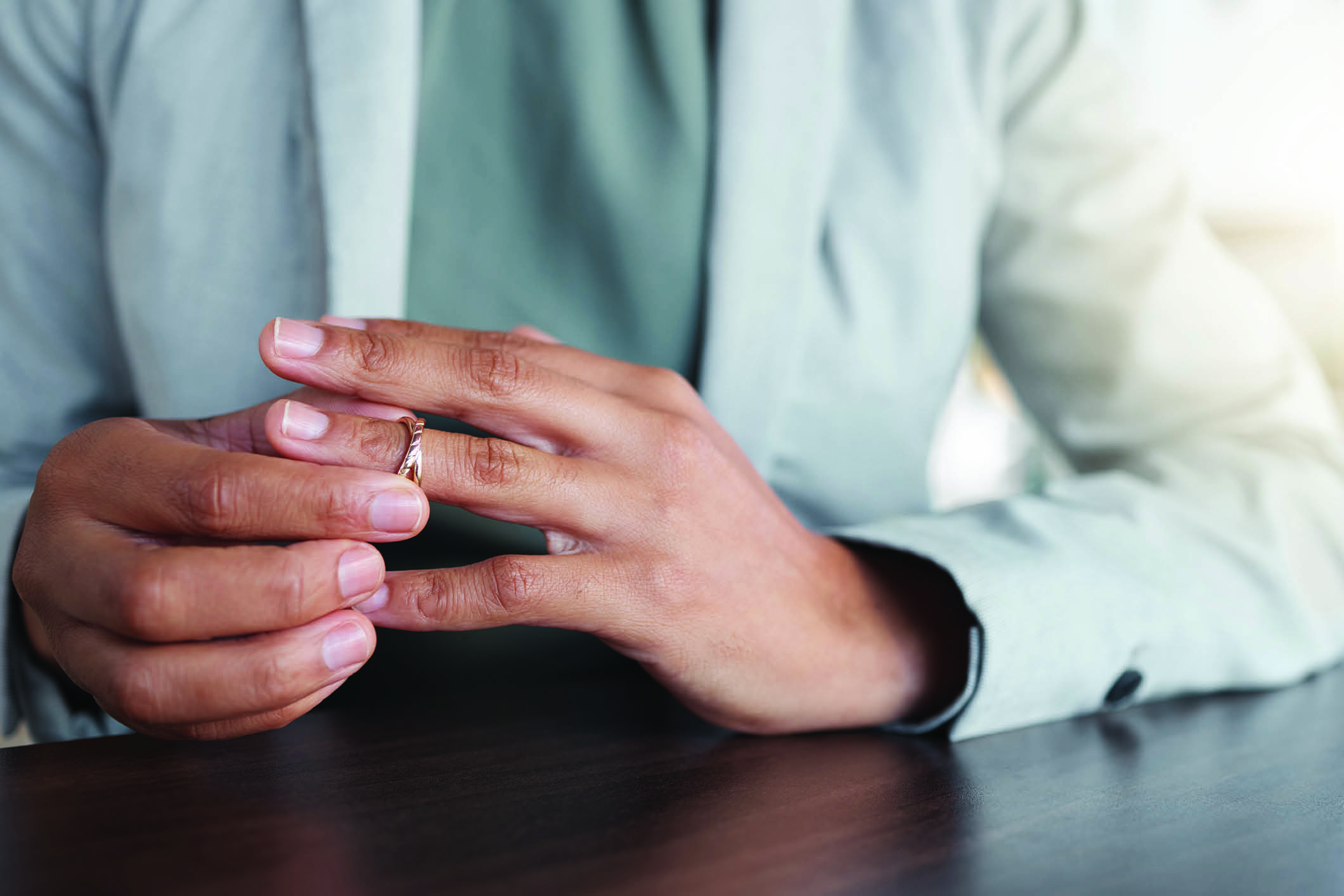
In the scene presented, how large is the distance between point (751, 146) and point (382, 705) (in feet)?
1.28

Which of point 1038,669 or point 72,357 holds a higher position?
point 72,357

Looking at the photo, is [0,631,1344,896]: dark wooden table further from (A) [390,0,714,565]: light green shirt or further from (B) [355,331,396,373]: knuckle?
(A) [390,0,714,565]: light green shirt

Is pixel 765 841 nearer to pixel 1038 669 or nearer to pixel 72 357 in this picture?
pixel 1038 669

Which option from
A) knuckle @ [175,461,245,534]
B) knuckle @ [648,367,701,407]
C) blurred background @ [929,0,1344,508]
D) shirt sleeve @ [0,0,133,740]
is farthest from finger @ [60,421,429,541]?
blurred background @ [929,0,1344,508]

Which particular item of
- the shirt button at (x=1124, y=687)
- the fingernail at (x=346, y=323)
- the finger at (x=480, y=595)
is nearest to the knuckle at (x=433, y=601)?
the finger at (x=480, y=595)

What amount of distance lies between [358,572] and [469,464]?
0.05 meters

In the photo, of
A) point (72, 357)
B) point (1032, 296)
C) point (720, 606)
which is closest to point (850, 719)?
point (720, 606)

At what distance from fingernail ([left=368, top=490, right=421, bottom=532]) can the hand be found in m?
0.02

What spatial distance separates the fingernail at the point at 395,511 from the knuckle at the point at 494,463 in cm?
3

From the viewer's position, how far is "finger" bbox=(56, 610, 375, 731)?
25 centimetres

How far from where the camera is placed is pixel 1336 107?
1.27m

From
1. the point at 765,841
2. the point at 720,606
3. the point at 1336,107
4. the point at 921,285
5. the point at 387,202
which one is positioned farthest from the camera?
the point at 1336,107

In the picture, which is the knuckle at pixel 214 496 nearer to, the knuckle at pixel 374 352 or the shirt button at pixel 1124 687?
the knuckle at pixel 374 352

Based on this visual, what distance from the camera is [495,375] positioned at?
1.01 feet
